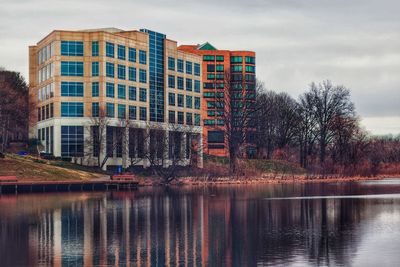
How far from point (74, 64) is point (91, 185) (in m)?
40.9

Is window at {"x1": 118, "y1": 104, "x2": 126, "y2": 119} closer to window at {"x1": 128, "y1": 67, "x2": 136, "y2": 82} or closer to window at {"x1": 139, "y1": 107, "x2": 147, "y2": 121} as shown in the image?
window at {"x1": 139, "y1": 107, "x2": 147, "y2": 121}

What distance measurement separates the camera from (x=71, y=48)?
13275 centimetres

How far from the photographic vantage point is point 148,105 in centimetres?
14338

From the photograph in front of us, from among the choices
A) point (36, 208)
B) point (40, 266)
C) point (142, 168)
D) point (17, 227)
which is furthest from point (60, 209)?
point (142, 168)

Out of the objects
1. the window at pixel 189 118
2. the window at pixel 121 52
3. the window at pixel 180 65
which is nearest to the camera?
the window at pixel 121 52

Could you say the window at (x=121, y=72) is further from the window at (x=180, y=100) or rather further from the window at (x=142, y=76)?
the window at (x=180, y=100)

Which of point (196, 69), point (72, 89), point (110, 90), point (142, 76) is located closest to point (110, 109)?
point (110, 90)

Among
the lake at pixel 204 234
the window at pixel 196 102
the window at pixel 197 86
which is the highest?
the window at pixel 197 86

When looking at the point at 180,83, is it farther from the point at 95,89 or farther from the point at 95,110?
the point at 95,110

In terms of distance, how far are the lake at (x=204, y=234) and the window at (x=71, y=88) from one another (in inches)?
2792

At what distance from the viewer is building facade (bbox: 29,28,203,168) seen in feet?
426

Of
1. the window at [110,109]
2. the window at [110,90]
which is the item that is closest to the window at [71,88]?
the window at [110,90]

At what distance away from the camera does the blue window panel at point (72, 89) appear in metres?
133

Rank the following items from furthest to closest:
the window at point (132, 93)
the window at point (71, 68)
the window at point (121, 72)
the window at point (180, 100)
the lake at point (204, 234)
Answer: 1. the window at point (180, 100)
2. the window at point (132, 93)
3. the window at point (121, 72)
4. the window at point (71, 68)
5. the lake at point (204, 234)
